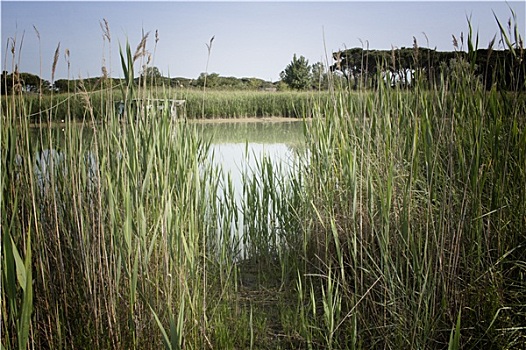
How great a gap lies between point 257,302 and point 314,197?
0.54m

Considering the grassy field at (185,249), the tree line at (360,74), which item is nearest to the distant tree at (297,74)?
the tree line at (360,74)

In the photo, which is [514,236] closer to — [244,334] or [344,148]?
[344,148]

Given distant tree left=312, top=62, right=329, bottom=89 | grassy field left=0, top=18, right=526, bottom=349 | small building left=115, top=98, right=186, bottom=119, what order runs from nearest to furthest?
1. grassy field left=0, top=18, right=526, bottom=349
2. small building left=115, top=98, right=186, bottom=119
3. distant tree left=312, top=62, right=329, bottom=89

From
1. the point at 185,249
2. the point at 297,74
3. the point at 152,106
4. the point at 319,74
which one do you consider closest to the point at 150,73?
the point at 152,106

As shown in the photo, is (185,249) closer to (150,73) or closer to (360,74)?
(150,73)

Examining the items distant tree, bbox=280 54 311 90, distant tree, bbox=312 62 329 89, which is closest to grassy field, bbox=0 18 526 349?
distant tree, bbox=312 62 329 89

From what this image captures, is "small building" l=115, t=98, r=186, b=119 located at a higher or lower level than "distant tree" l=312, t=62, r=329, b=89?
lower

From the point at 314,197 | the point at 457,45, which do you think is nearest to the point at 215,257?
the point at 314,197

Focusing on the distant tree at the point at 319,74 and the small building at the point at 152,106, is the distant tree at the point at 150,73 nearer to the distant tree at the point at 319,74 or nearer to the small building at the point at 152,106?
the small building at the point at 152,106

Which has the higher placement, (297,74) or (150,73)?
(297,74)

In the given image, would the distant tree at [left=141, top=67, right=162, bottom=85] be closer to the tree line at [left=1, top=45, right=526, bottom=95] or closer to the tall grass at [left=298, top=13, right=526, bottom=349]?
the tree line at [left=1, top=45, right=526, bottom=95]

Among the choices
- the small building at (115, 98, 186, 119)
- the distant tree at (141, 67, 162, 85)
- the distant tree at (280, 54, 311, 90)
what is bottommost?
the small building at (115, 98, 186, 119)

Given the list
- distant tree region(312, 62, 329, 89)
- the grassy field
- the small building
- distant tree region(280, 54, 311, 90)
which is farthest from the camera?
distant tree region(280, 54, 311, 90)

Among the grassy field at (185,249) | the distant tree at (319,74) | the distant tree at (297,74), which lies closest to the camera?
the grassy field at (185,249)
